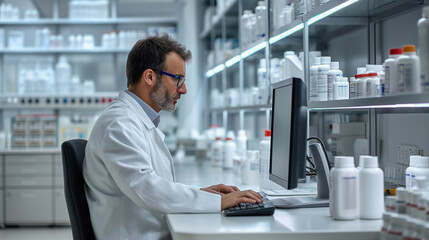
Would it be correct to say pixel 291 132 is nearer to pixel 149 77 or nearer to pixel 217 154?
pixel 149 77

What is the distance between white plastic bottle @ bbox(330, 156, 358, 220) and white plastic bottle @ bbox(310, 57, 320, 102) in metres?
0.63

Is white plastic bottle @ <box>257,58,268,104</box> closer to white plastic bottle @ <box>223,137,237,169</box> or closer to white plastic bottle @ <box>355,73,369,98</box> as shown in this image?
white plastic bottle @ <box>223,137,237,169</box>

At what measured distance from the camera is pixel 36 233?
461 centimetres

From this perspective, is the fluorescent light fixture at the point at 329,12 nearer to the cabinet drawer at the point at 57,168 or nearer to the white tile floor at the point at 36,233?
the white tile floor at the point at 36,233

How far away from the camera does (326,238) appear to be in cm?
126

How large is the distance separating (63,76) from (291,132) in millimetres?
5168

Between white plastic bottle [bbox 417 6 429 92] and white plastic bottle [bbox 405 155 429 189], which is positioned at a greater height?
white plastic bottle [bbox 417 6 429 92]

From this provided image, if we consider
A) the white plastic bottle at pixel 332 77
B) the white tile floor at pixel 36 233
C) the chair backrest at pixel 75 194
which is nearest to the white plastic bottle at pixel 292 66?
the white plastic bottle at pixel 332 77

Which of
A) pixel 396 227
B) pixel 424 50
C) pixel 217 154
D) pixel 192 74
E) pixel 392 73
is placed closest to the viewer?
pixel 396 227

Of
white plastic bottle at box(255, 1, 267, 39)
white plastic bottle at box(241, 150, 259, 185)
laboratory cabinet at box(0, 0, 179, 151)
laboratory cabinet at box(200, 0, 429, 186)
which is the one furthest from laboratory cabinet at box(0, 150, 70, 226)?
white plastic bottle at box(241, 150, 259, 185)

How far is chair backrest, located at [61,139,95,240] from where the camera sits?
170cm

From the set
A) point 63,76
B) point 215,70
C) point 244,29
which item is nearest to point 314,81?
point 244,29

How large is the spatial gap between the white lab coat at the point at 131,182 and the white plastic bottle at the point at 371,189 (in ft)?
1.46

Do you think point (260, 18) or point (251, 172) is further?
point (260, 18)
